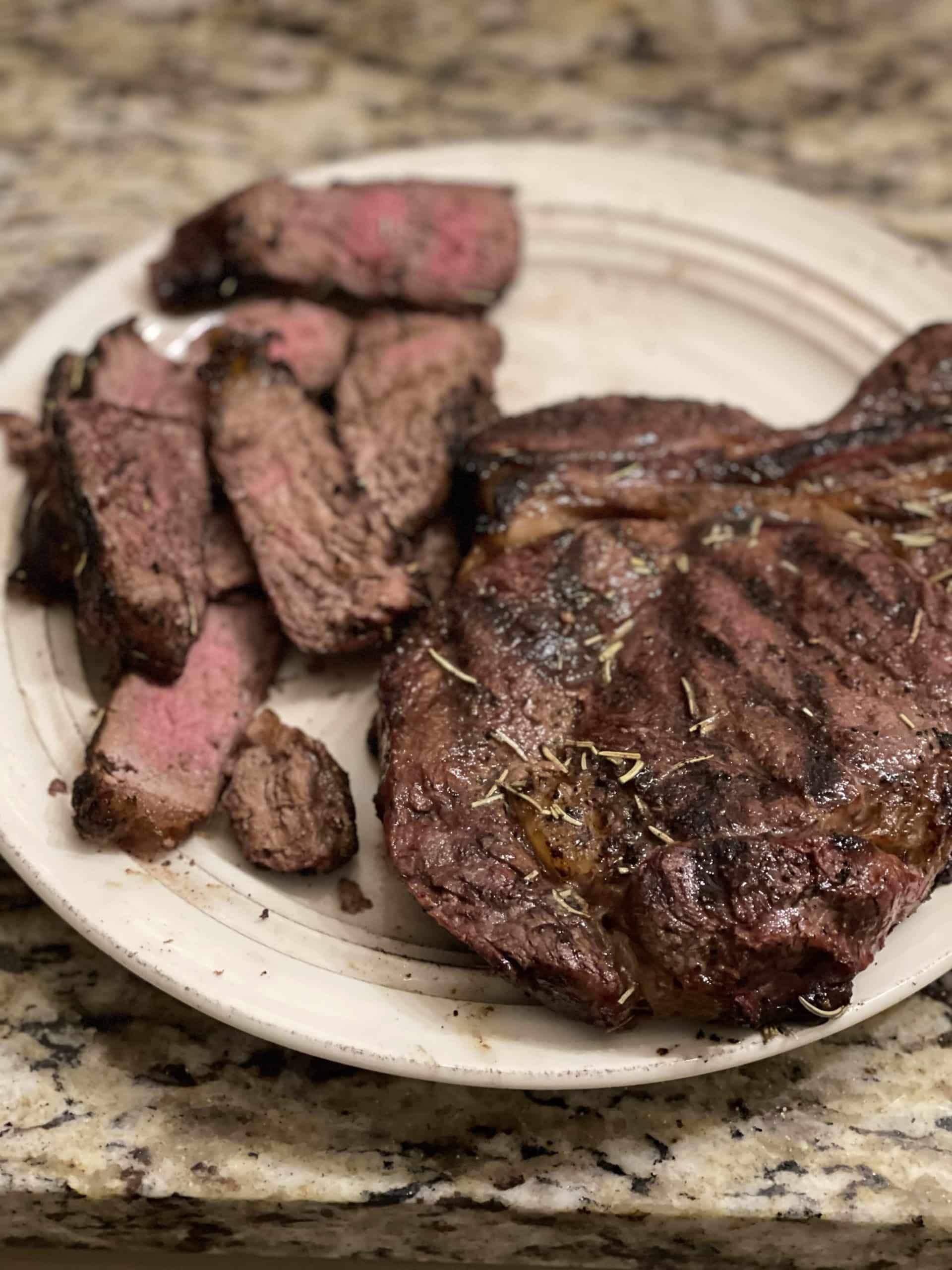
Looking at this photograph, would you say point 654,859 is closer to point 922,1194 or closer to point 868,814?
point 868,814

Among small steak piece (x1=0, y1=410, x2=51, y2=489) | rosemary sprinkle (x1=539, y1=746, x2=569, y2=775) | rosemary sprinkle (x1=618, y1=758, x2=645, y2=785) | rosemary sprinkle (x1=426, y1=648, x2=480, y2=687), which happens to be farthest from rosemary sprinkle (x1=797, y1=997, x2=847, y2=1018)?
small steak piece (x1=0, y1=410, x2=51, y2=489)

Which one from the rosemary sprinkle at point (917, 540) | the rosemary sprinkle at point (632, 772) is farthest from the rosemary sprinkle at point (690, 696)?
the rosemary sprinkle at point (917, 540)

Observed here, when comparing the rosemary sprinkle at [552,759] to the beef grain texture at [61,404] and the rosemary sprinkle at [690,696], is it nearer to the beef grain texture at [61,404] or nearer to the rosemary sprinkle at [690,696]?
the rosemary sprinkle at [690,696]

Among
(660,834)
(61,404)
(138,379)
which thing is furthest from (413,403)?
(660,834)

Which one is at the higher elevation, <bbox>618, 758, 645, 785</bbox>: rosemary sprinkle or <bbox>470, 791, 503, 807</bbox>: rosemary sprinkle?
<bbox>618, 758, 645, 785</bbox>: rosemary sprinkle

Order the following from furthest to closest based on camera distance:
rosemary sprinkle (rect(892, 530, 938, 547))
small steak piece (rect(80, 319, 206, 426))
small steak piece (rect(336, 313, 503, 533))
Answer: small steak piece (rect(80, 319, 206, 426)) < small steak piece (rect(336, 313, 503, 533)) < rosemary sprinkle (rect(892, 530, 938, 547))

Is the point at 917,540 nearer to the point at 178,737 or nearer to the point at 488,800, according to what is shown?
the point at 488,800

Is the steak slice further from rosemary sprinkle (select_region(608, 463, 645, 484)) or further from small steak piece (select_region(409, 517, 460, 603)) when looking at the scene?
small steak piece (select_region(409, 517, 460, 603))

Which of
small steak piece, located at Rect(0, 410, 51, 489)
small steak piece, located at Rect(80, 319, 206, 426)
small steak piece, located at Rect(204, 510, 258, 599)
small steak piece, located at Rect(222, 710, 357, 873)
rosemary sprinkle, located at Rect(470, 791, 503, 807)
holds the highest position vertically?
small steak piece, located at Rect(80, 319, 206, 426)
